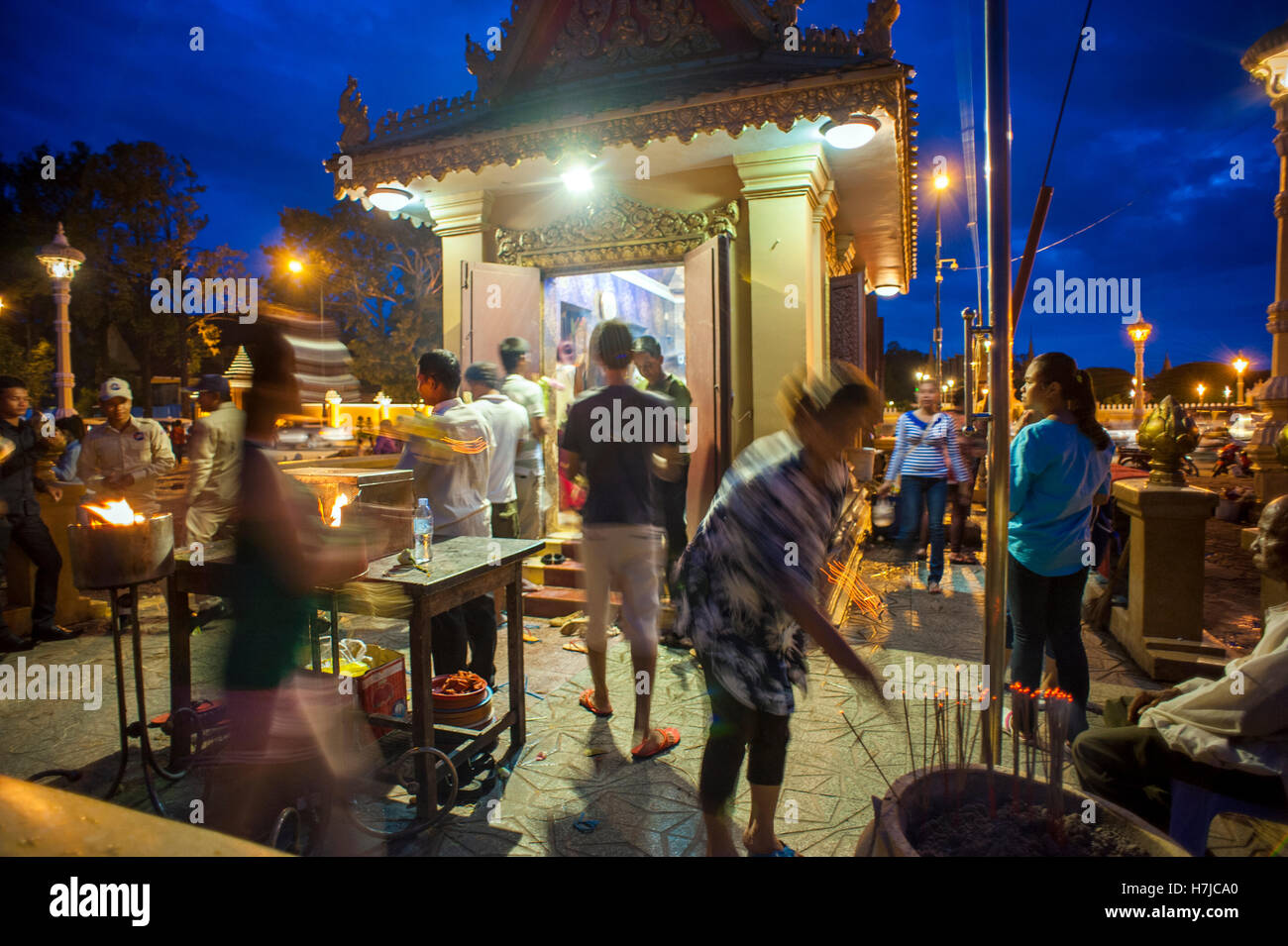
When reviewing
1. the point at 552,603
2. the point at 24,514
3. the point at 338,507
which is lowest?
the point at 552,603

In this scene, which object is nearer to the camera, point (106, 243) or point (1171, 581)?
point (1171, 581)

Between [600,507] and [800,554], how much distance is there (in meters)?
1.83

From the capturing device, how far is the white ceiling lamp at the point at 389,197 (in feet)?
23.2

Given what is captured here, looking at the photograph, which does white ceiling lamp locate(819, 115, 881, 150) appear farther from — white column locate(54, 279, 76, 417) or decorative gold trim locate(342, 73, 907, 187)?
white column locate(54, 279, 76, 417)

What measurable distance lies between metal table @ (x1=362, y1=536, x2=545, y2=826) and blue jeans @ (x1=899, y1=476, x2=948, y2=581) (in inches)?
192

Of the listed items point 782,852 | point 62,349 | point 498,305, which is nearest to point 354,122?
point 498,305

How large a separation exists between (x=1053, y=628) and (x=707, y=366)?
12.4 ft

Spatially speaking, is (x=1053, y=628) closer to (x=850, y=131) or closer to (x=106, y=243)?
(x=850, y=131)

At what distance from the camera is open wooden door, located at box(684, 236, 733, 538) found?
641 cm

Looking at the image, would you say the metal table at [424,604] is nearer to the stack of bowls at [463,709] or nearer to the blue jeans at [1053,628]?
the stack of bowls at [463,709]

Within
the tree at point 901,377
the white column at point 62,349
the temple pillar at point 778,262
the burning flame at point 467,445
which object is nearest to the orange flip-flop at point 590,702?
the burning flame at point 467,445

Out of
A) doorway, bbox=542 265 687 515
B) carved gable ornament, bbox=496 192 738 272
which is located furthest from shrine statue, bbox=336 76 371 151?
Result: doorway, bbox=542 265 687 515

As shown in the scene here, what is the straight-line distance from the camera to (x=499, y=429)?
494 centimetres

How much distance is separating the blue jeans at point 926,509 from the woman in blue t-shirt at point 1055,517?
11.5 ft
